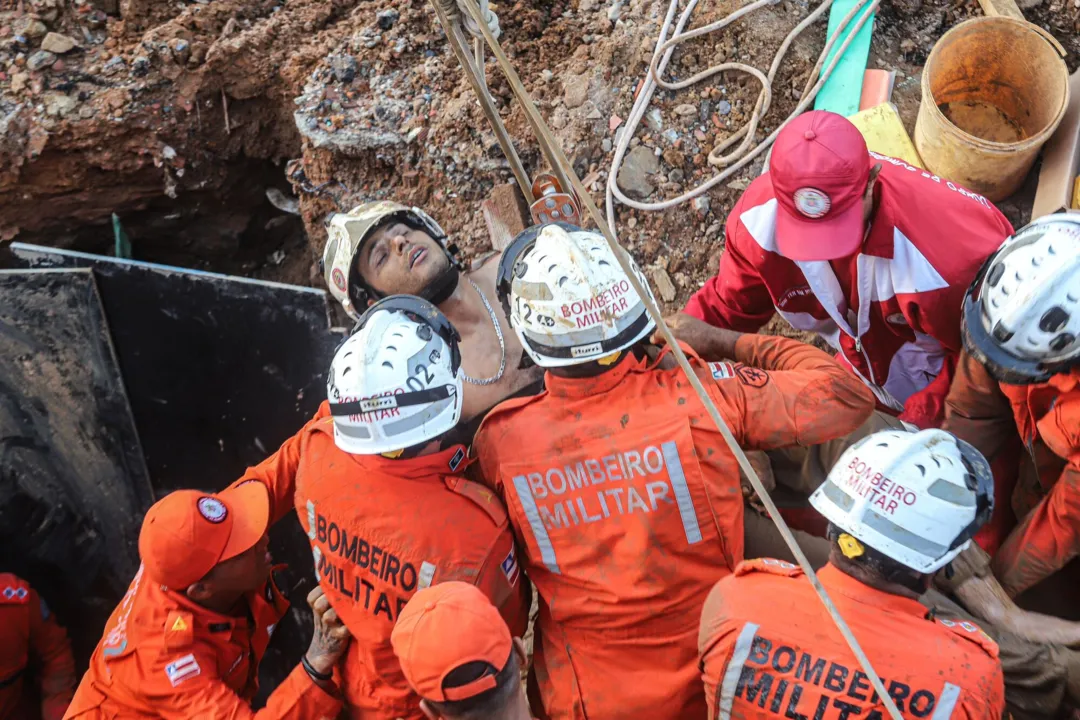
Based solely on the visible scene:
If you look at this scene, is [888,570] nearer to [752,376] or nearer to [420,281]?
[752,376]

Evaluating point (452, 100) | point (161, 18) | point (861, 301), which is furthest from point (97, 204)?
point (861, 301)

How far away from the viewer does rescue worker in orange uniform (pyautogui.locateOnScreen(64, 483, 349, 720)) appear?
2791 mm

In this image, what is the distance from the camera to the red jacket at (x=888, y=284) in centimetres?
264

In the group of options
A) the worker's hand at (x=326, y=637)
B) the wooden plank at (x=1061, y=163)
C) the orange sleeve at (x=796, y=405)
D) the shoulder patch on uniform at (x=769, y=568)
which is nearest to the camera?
the shoulder patch on uniform at (x=769, y=568)

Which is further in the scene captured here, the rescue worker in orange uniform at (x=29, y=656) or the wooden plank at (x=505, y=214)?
the wooden plank at (x=505, y=214)

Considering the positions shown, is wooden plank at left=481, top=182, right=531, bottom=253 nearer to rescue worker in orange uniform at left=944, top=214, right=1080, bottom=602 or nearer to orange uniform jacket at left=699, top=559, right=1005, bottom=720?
rescue worker in orange uniform at left=944, top=214, right=1080, bottom=602

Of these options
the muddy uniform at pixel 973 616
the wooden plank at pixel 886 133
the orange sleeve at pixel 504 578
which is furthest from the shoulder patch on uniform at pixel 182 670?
the wooden plank at pixel 886 133

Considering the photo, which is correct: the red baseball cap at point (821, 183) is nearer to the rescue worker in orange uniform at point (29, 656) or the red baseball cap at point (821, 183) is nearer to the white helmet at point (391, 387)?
the white helmet at point (391, 387)

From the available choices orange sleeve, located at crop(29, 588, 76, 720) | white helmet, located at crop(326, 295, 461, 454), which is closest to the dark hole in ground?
orange sleeve, located at crop(29, 588, 76, 720)

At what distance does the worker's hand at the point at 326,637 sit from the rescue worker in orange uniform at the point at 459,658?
933 mm

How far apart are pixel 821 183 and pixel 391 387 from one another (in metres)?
1.50

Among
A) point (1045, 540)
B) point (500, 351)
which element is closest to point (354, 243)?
point (500, 351)

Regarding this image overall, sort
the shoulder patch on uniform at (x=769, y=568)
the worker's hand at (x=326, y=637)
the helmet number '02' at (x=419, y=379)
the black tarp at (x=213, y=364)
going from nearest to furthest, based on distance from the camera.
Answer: the shoulder patch on uniform at (x=769, y=568), the helmet number '02' at (x=419, y=379), the worker's hand at (x=326, y=637), the black tarp at (x=213, y=364)

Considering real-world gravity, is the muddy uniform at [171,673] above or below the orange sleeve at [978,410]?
below
